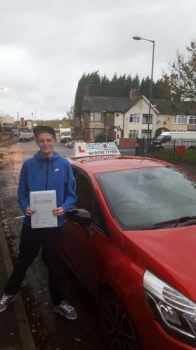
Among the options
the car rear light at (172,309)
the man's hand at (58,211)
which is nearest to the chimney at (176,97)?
the man's hand at (58,211)

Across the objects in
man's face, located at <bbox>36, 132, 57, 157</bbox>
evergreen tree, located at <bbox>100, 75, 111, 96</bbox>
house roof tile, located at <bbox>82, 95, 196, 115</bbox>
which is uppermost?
evergreen tree, located at <bbox>100, 75, 111, 96</bbox>

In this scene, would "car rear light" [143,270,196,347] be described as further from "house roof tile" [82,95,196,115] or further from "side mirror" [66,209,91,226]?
"house roof tile" [82,95,196,115]

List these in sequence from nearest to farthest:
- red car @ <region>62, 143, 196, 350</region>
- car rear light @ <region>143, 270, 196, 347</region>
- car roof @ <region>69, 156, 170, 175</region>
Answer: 1. car rear light @ <region>143, 270, 196, 347</region>
2. red car @ <region>62, 143, 196, 350</region>
3. car roof @ <region>69, 156, 170, 175</region>

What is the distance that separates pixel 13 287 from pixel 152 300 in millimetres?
1719

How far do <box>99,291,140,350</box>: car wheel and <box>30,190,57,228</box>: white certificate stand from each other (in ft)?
2.74

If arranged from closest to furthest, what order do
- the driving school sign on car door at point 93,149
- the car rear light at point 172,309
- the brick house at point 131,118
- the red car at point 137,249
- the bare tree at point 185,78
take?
the car rear light at point 172,309
the red car at point 137,249
the driving school sign on car door at point 93,149
the bare tree at point 185,78
the brick house at point 131,118

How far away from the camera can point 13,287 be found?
3.01 m

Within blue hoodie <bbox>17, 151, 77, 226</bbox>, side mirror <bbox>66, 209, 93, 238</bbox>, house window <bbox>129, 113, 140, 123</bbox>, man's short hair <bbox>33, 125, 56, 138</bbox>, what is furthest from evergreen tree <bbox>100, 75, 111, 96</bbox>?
side mirror <bbox>66, 209, 93, 238</bbox>

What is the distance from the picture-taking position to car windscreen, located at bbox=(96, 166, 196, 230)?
107 inches

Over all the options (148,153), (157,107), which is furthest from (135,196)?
(157,107)

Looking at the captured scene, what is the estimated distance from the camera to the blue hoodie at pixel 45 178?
107 inches

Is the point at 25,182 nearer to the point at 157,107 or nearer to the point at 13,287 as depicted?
the point at 13,287

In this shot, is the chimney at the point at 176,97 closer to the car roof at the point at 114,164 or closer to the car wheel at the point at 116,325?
the car roof at the point at 114,164

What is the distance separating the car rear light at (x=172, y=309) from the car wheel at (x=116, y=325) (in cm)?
33
